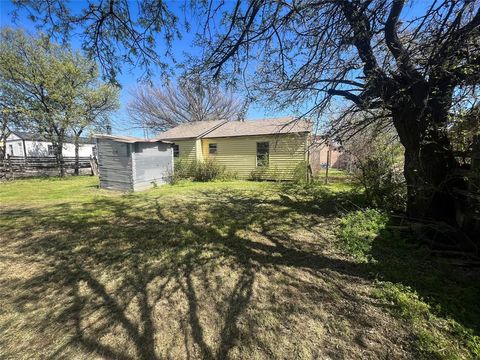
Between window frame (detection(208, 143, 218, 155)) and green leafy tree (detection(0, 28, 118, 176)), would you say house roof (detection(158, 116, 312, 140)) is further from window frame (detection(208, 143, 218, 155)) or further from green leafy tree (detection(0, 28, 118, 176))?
green leafy tree (detection(0, 28, 118, 176))

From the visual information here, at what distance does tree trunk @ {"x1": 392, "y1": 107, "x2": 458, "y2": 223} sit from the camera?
397cm

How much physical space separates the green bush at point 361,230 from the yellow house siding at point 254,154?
6.99m

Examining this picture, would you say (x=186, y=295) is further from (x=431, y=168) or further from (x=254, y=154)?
(x=254, y=154)

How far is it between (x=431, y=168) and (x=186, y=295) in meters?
4.34

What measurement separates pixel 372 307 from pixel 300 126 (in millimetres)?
10067

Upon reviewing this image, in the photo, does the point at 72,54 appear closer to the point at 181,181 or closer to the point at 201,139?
the point at 201,139

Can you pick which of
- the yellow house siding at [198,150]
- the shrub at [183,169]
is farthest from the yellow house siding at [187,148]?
the shrub at [183,169]

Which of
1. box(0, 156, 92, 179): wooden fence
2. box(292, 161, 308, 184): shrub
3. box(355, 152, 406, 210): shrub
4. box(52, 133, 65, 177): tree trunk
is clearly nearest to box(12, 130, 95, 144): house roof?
box(52, 133, 65, 177): tree trunk

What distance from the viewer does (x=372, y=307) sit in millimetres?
2314

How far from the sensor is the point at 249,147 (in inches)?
535

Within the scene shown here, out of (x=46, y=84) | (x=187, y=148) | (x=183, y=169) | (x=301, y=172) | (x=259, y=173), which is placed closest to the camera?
(x=301, y=172)

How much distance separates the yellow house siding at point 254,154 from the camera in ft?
40.6

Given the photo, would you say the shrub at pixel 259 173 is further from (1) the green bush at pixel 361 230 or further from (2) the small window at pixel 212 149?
(1) the green bush at pixel 361 230

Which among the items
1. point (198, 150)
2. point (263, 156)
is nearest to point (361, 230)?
point (263, 156)
